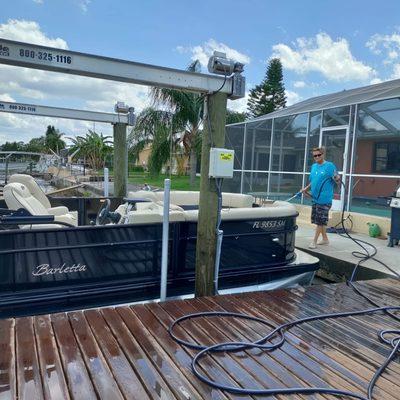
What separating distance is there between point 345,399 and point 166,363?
3.23 feet

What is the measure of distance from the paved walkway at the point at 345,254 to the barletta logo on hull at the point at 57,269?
10.8 ft

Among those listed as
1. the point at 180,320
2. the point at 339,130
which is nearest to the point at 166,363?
the point at 180,320

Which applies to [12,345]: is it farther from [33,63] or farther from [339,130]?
[339,130]

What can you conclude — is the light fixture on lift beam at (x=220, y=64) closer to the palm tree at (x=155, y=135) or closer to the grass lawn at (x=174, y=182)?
the grass lawn at (x=174, y=182)

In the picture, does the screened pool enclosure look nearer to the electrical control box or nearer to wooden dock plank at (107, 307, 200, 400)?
the electrical control box

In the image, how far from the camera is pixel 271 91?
3284 cm

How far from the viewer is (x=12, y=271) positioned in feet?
10.00

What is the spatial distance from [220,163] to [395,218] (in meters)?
3.67

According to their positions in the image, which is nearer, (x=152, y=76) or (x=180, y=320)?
(x=180, y=320)

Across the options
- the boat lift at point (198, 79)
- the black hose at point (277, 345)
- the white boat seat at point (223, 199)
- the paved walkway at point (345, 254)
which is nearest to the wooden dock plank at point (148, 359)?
the black hose at point (277, 345)

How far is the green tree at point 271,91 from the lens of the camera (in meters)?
32.8

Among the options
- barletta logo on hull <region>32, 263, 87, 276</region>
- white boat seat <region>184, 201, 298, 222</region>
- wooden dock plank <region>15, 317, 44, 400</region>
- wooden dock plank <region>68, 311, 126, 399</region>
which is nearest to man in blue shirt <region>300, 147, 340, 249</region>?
white boat seat <region>184, 201, 298, 222</region>

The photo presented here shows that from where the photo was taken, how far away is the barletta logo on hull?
313 centimetres

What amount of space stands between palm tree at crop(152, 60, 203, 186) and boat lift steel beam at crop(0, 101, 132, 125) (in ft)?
35.3
